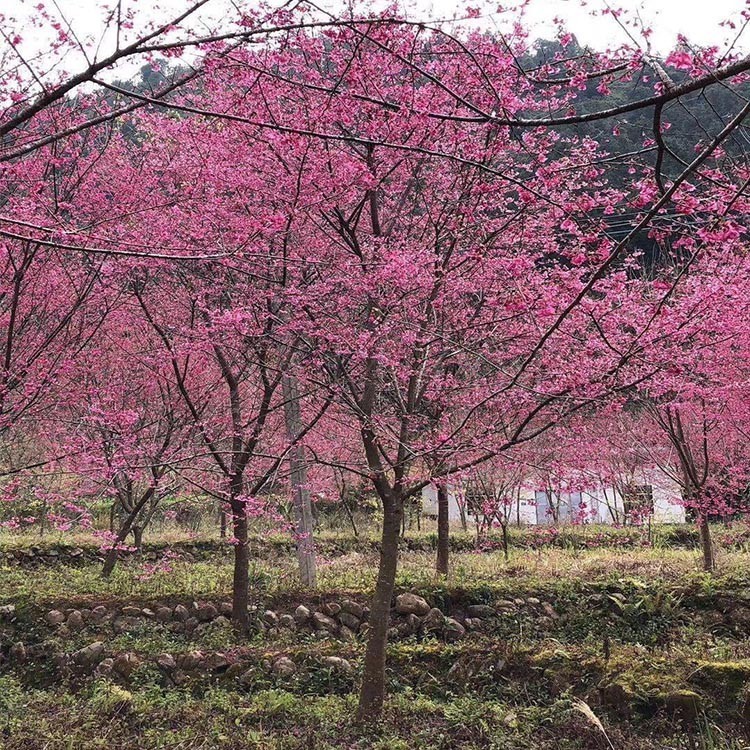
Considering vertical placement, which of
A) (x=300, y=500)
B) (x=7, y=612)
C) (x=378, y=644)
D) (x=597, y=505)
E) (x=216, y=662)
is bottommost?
(x=216, y=662)

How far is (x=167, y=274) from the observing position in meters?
7.91

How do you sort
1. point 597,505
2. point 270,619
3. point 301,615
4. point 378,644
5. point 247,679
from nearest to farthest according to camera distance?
point 378,644, point 247,679, point 270,619, point 301,615, point 597,505

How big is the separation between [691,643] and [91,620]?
23.8 feet

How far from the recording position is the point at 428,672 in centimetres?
635

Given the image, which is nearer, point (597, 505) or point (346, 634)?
point (346, 634)

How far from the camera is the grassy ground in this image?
4.95 m

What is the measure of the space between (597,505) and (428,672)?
16710 mm

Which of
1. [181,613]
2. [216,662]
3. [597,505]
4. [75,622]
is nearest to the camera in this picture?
[216,662]

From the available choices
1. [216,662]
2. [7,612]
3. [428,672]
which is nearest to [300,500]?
[216,662]

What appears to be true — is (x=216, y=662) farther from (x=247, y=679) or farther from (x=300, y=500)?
(x=300, y=500)

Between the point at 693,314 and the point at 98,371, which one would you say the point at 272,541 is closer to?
the point at 98,371

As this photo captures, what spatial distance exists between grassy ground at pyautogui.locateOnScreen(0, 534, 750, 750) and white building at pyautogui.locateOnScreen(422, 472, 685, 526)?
5.73 m

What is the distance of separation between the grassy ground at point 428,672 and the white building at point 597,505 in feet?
18.8

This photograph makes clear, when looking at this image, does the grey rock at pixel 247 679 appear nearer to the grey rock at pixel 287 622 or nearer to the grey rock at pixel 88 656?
the grey rock at pixel 287 622
